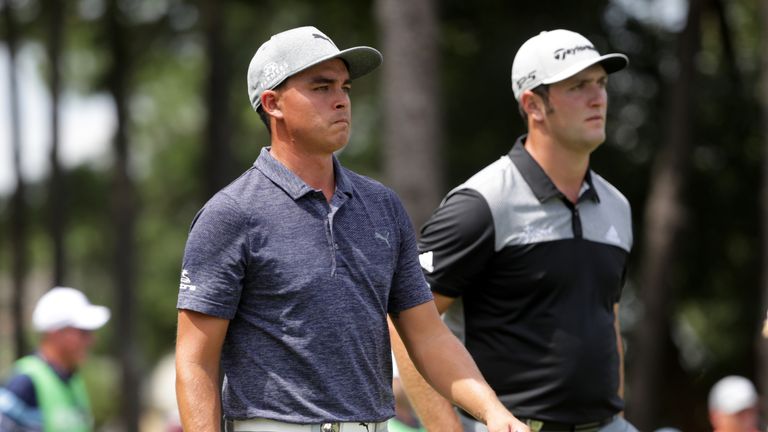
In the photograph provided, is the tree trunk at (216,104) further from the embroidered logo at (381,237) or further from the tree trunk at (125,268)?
the embroidered logo at (381,237)

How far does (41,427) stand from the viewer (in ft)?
32.5

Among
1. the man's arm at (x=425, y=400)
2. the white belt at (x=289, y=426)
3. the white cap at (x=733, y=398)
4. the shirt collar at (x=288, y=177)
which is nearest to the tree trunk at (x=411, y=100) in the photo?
the white cap at (x=733, y=398)

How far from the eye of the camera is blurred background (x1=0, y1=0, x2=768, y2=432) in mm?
15805

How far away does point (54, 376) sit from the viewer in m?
10.3

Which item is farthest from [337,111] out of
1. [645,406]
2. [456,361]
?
[645,406]

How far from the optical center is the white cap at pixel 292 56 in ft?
15.5

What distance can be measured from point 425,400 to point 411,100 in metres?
9.53

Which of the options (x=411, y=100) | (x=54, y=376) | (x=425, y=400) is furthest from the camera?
(x=411, y=100)

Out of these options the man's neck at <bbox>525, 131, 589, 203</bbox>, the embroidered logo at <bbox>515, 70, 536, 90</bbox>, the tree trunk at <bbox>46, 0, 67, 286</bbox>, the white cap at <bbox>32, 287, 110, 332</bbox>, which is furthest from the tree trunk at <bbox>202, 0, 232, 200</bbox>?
the man's neck at <bbox>525, 131, 589, 203</bbox>

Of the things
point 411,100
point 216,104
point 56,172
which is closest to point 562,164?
point 411,100

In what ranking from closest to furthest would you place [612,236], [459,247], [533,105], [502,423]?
[502,423] < [459,247] < [612,236] < [533,105]

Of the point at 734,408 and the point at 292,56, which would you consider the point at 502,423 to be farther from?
the point at 734,408

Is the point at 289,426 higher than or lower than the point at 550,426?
higher

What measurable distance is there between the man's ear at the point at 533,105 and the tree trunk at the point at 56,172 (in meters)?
26.5
